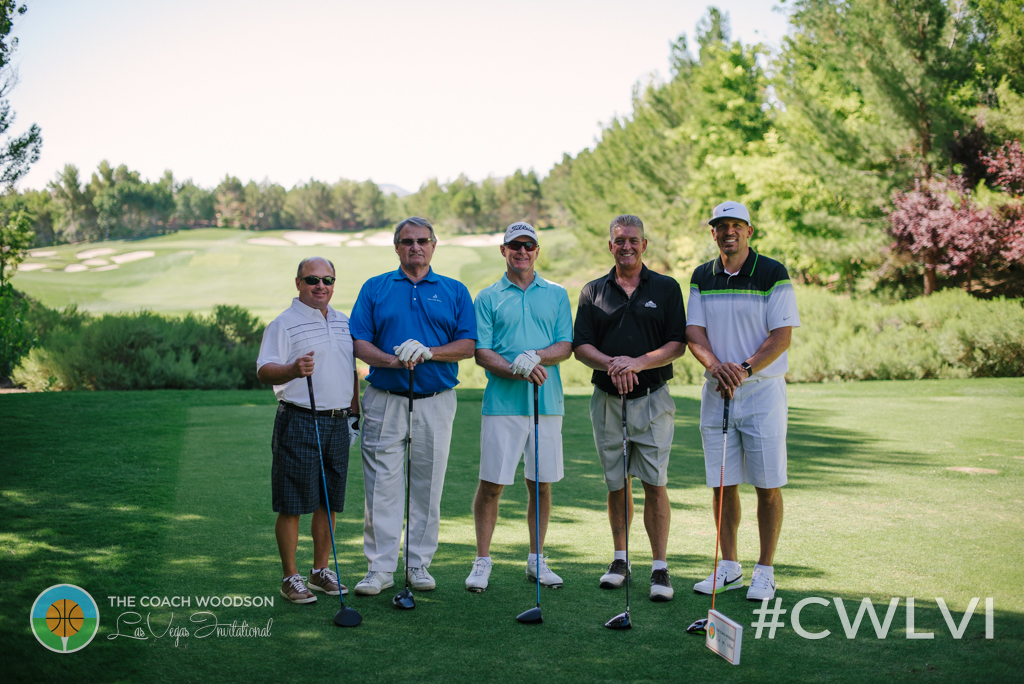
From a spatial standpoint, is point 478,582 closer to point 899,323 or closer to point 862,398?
point 862,398

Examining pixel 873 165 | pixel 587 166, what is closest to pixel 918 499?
pixel 873 165

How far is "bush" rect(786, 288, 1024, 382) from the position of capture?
13773 millimetres

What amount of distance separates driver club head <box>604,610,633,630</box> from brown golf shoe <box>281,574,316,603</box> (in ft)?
5.26

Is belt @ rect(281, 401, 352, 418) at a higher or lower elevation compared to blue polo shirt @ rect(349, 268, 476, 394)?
lower

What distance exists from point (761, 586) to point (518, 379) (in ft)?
5.84

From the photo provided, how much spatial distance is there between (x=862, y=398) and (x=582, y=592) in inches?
389

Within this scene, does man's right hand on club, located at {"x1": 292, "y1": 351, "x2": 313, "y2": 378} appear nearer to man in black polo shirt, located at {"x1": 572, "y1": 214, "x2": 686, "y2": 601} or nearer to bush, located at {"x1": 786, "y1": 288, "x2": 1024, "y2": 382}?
man in black polo shirt, located at {"x1": 572, "y1": 214, "x2": 686, "y2": 601}

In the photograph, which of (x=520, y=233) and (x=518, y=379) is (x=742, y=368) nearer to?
(x=518, y=379)

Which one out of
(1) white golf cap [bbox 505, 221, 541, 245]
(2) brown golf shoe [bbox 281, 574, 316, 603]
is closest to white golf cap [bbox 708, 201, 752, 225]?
(1) white golf cap [bbox 505, 221, 541, 245]

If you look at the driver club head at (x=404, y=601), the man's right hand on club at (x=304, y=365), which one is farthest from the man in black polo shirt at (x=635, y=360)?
the man's right hand on club at (x=304, y=365)

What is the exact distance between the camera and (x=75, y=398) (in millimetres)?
10516

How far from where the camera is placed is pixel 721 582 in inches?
159

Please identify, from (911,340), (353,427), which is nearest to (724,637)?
(353,427)

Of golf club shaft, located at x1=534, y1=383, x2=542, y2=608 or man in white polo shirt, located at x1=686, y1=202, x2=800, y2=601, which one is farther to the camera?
golf club shaft, located at x1=534, y1=383, x2=542, y2=608
